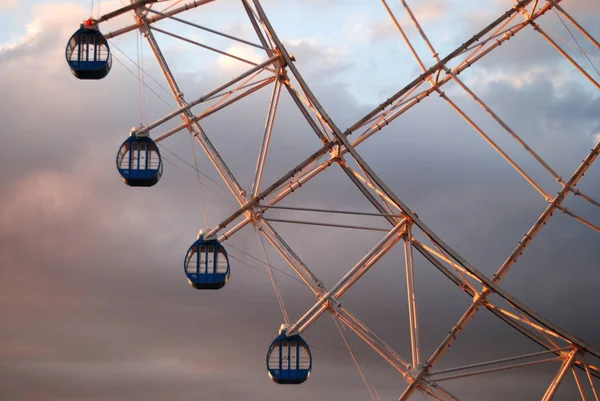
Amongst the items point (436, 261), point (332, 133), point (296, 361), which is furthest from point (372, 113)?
point (296, 361)

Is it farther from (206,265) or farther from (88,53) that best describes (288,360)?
(88,53)

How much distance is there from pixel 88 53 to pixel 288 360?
34.3 ft

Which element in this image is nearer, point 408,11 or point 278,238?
point 278,238

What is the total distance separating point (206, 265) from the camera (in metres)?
39.7

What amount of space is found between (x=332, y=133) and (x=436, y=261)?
5.00 metres

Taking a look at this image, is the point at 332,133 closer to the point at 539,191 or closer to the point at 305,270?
the point at 305,270

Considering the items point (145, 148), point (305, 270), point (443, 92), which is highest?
point (443, 92)

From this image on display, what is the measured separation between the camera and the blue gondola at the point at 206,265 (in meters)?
39.5

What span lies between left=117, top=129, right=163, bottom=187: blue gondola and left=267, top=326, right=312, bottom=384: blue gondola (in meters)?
5.66

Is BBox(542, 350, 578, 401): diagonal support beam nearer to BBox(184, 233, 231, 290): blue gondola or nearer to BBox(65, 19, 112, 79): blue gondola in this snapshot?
BBox(184, 233, 231, 290): blue gondola

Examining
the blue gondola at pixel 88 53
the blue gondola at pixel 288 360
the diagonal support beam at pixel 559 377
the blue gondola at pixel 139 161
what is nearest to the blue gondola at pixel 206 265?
the blue gondola at pixel 139 161

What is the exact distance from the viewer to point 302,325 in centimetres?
3991

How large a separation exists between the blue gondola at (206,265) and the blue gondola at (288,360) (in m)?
2.28

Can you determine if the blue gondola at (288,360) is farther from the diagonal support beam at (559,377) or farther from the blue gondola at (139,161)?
the diagonal support beam at (559,377)
